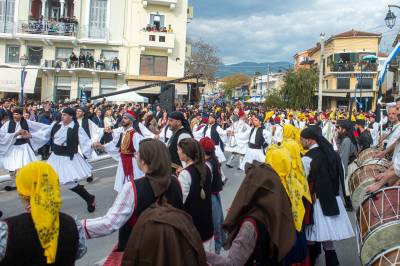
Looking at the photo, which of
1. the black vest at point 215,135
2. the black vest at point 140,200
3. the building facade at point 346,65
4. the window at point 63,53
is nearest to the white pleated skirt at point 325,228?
the black vest at point 140,200

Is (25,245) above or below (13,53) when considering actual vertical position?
below

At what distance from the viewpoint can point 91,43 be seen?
38.2 meters

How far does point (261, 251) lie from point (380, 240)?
1.20 m

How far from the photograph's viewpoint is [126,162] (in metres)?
7.50

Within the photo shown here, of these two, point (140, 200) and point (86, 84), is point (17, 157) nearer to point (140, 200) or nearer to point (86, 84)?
point (140, 200)

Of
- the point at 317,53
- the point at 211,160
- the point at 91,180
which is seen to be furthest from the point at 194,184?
the point at 317,53

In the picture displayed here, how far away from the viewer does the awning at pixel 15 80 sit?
35094 mm

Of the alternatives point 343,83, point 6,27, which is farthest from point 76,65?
point 343,83

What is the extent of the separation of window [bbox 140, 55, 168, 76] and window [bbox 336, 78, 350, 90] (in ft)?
82.4

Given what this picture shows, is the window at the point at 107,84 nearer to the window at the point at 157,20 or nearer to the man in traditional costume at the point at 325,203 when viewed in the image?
the window at the point at 157,20

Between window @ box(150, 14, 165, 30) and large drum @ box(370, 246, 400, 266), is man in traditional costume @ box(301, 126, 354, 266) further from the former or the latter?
window @ box(150, 14, 165, 30)

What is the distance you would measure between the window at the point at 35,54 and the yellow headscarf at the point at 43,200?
1470 inches

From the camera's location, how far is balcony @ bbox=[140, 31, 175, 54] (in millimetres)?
38594

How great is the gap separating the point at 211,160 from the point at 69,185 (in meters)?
3.66
